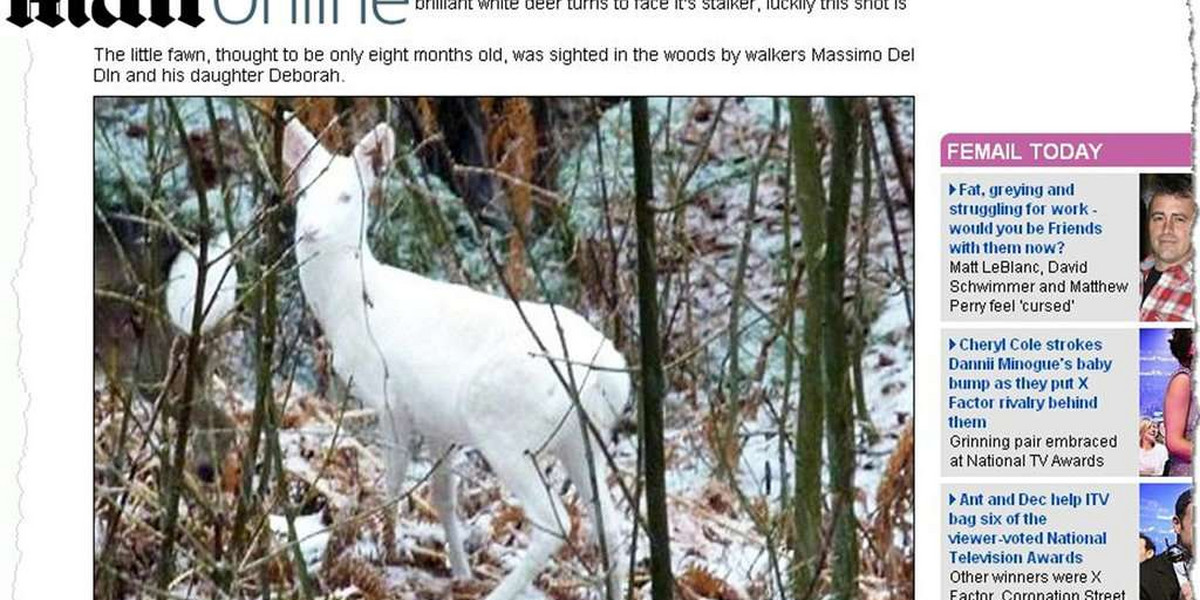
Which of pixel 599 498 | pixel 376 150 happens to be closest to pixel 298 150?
pixel 376 150

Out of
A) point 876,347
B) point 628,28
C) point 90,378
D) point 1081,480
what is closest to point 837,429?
point 876,347

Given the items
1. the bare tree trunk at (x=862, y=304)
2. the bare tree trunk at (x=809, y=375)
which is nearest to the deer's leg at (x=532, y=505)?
the bare tree trunk at (x=809, y=375)

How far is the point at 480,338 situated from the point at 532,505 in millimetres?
229

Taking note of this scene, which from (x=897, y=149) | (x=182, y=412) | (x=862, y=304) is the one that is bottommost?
(x=182, y=412)

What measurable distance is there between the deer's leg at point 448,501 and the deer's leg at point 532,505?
0.16 feet

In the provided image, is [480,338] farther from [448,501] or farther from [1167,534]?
[1167,534]

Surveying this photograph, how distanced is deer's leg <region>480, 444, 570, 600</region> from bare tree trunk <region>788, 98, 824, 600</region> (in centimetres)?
31

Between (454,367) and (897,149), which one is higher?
(897,149)

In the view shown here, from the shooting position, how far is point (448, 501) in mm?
3100

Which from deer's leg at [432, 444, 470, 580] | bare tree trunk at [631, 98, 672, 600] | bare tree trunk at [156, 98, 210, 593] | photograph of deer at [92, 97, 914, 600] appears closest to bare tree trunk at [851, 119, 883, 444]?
photograph of deer at [92, 97, 914, 600]

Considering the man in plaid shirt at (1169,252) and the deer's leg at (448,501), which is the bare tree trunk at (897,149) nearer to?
the man in plaid shirt at (1169,252)

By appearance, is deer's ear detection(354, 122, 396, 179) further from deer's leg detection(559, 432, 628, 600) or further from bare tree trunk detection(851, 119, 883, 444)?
bare tree trunk detection(851, 119, 883, 444)

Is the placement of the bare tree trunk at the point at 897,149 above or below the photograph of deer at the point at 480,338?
above

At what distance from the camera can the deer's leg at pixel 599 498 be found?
310 cm
